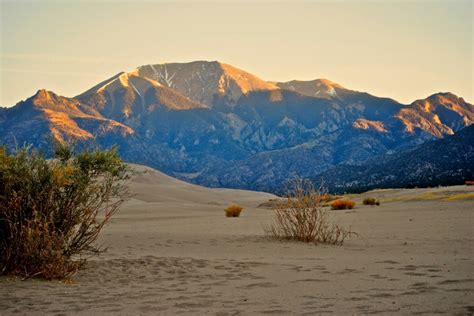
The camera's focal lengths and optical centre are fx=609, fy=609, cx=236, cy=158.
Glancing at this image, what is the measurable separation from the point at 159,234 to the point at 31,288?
35.2 feet

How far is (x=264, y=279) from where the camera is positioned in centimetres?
1077

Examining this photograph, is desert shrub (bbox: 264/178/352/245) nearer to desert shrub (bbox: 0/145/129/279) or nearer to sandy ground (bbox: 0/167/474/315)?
sandy ground (bbox: 0/167/474/315)

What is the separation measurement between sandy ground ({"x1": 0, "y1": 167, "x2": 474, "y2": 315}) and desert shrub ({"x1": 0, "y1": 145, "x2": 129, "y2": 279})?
0.46 metres

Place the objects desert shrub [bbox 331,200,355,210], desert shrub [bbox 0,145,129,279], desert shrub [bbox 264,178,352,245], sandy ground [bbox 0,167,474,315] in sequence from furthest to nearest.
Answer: desert shrub [bbox 331,200,355,210]
desert shrub [bbox 264,178,352,245]
desert shrub [bbox 0,145,129,279]
sandy ground [bbox 0,167,474,315]

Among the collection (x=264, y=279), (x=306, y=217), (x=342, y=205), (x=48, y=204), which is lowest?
(x=264, y=279)

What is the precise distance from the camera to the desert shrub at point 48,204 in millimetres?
10773

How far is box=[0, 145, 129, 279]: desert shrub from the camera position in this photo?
424 inches

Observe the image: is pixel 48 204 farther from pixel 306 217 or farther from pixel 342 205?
pixel 342 205

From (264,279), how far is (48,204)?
424cm

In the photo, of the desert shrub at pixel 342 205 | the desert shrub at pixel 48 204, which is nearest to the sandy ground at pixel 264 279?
the desert shrub at pixel 48 204

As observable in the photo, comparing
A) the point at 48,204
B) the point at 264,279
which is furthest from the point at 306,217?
the point at 48,204

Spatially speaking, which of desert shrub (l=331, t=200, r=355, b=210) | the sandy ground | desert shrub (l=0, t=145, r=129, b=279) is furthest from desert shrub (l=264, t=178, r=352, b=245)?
desert shrub (l=331, t=200, r=355, b=210)

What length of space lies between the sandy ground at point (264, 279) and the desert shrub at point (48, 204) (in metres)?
0.46

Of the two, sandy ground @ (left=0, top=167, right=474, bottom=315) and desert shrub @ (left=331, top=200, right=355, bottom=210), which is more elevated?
desert shrub @ (left=331, top=200, right=355, bottom=210)
